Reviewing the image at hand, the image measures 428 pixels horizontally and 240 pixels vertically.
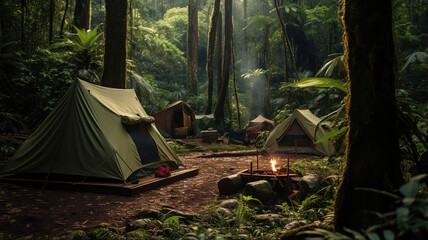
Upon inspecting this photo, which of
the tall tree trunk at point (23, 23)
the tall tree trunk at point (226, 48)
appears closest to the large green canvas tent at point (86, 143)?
the tall tree trunk at point (23, 23)

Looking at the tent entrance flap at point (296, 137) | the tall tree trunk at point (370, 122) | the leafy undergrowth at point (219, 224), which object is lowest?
the leafy undergrowth at point (219, 224)

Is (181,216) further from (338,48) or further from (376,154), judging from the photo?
(338,48)

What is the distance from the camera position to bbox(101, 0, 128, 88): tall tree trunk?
7.95 meters

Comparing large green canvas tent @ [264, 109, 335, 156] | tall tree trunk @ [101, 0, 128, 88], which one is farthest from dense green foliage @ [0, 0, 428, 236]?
tall tree trunk @ [101, 0, 128, 88]

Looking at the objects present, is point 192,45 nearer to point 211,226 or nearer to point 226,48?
point 226,48

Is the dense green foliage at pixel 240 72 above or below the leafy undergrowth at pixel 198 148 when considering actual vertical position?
above

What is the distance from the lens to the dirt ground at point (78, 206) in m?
3.85

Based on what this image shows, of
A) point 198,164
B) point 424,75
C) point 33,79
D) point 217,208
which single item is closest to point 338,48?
point 424,75

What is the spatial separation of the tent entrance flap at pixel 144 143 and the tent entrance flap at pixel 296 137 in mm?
6707

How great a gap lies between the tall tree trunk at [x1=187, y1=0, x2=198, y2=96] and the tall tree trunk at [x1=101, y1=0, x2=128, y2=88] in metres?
19.8

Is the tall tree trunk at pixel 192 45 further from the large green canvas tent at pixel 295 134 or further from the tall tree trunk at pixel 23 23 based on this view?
the large green canvas tent at pixel 295 134

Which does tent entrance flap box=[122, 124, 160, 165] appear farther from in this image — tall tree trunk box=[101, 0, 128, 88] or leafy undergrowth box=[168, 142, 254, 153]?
leafy undergrowth box=[168, 142, 254, 153]

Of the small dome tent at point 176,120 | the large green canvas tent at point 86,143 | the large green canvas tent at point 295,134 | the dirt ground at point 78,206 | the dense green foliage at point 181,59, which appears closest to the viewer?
the dirt ground at point 78,206

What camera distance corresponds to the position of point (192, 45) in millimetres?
27516
